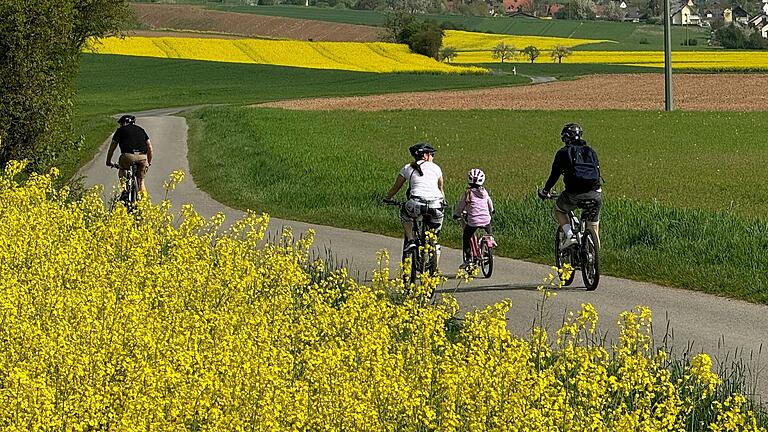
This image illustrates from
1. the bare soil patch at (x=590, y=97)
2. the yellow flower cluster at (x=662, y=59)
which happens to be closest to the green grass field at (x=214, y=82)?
the bare soil patch at (x=590, y=97)

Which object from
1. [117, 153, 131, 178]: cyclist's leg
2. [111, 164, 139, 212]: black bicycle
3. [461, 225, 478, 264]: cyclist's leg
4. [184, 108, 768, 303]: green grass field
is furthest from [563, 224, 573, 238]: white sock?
[117, 153, 131, 178]: cyclist's leg

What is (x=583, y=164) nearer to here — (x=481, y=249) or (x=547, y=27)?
(x=481, y=249)

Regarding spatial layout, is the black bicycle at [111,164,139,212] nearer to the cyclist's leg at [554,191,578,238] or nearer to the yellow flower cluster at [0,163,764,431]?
the cyclist's leg at [554,191,578,238]

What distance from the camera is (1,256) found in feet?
32.9

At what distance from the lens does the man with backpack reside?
14.2m

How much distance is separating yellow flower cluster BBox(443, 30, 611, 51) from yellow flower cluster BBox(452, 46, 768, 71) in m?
4.07

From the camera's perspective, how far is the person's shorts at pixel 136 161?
19712 millimetres

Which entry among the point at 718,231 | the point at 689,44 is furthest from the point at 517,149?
the point at 689,44

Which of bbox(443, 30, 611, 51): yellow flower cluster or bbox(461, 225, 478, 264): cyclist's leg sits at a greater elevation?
bbox(461, 225, 478, 264): cyclist's leg

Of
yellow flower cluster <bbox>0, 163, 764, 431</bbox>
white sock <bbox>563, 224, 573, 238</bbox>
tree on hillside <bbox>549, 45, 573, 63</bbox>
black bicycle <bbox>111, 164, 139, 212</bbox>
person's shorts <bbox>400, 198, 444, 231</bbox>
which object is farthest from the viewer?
tree on hillside <bbox>549, 45, 573, 63</bbox>

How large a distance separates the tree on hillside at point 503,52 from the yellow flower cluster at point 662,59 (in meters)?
0.74

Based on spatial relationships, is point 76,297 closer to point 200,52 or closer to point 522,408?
point 522,408

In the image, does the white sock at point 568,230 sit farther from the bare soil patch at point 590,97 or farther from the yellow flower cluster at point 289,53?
the yellow flower cluster at point 289,53

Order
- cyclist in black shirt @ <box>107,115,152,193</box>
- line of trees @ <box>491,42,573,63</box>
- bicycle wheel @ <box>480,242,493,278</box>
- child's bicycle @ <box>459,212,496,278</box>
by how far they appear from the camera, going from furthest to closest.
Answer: line of trees @ <box>491,42,573,63</box>
cyclist in black shirt @ <box>107,115,152,193</box>
bicycle wheel @ <box>480,242,493,278</box>
child's bicycle @ <box>459,212,496,278</box>
